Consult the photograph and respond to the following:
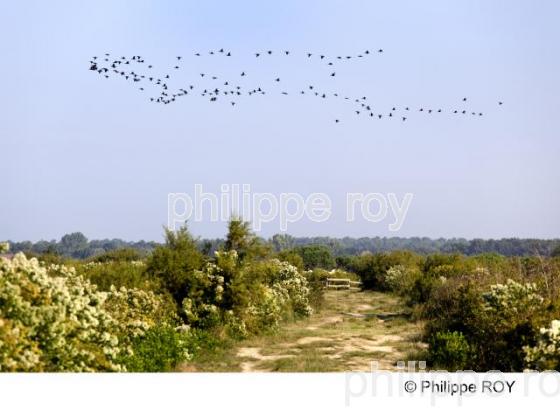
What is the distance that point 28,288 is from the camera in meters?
9.39

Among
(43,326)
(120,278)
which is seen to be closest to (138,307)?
(120,278)

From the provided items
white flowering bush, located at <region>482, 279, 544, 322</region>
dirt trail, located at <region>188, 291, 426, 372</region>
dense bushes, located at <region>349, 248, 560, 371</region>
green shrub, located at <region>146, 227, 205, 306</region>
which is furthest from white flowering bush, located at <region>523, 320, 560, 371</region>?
green shrub, located at <region>146, 227, 205, 306</region>

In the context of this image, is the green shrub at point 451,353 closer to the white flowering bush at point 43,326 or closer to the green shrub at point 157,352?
the green shrub at point 157,352

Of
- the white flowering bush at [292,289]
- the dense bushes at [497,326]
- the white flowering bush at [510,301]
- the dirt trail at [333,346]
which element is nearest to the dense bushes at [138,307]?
the white flowering bush at [292,289]

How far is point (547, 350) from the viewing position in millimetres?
10398

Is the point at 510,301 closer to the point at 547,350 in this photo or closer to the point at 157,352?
the point at 547,350

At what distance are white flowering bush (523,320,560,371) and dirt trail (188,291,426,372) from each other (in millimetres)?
3929

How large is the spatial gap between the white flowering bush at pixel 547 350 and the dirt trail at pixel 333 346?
393 cm

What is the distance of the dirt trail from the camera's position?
1441 cm

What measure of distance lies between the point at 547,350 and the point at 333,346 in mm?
7418

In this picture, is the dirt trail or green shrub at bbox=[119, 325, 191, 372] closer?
green shrub at bbox=[119, 325, 191, 372]

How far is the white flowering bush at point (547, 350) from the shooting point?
10.3m

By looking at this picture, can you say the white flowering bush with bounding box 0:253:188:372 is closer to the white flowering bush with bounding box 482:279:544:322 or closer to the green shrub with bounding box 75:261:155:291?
the green shrub with bounding box 75:261:155:291
